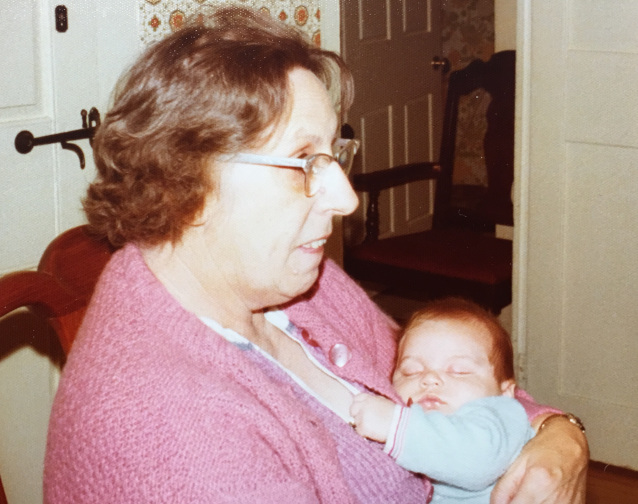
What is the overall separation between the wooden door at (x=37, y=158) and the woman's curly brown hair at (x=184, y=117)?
38.7 inches

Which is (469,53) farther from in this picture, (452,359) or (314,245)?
(314,245)

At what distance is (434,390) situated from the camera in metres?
1.51

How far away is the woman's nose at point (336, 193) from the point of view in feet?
4.19

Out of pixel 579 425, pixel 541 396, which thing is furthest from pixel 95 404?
Answer: pixel 541 396

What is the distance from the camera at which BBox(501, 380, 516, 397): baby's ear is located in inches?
63.2

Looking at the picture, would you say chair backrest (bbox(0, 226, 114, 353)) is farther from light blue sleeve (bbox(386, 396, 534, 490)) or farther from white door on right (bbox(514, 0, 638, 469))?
white door on right (bbox(514, 0, 638, 469))

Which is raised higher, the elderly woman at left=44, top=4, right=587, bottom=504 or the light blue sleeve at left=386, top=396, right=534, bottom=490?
the elderly woman at left=44, top=4, right=587, bottom=504

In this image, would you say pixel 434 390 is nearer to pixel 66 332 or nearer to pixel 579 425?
pixel 579 425

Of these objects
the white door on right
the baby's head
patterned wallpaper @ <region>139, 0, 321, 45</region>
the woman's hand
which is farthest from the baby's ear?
the white door on right

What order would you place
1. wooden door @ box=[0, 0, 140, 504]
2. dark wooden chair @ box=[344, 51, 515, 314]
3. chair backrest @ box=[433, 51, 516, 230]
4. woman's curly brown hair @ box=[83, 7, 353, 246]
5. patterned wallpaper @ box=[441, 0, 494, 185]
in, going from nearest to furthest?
1. woman's curly brown hair @ box=[83, 7, 353, 246]
2. wooden door @ box=[0, 0, 140, 504]
3. dark wooden chair @ box=[344, 51, 515, 314]
4. chair backrest @ box=[433, 51, 516, 230]
5. patterned wallpaper @ box=[441, 0, 494, 185]

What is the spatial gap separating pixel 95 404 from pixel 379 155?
11.0 feet

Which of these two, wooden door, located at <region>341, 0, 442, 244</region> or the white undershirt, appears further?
wooden door, located at <region>341, 0, 442, 244</region>

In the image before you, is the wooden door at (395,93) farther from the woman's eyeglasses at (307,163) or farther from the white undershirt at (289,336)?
the woman's eyeglasses at (307,163)

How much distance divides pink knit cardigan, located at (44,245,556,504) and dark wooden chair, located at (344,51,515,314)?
197cm
